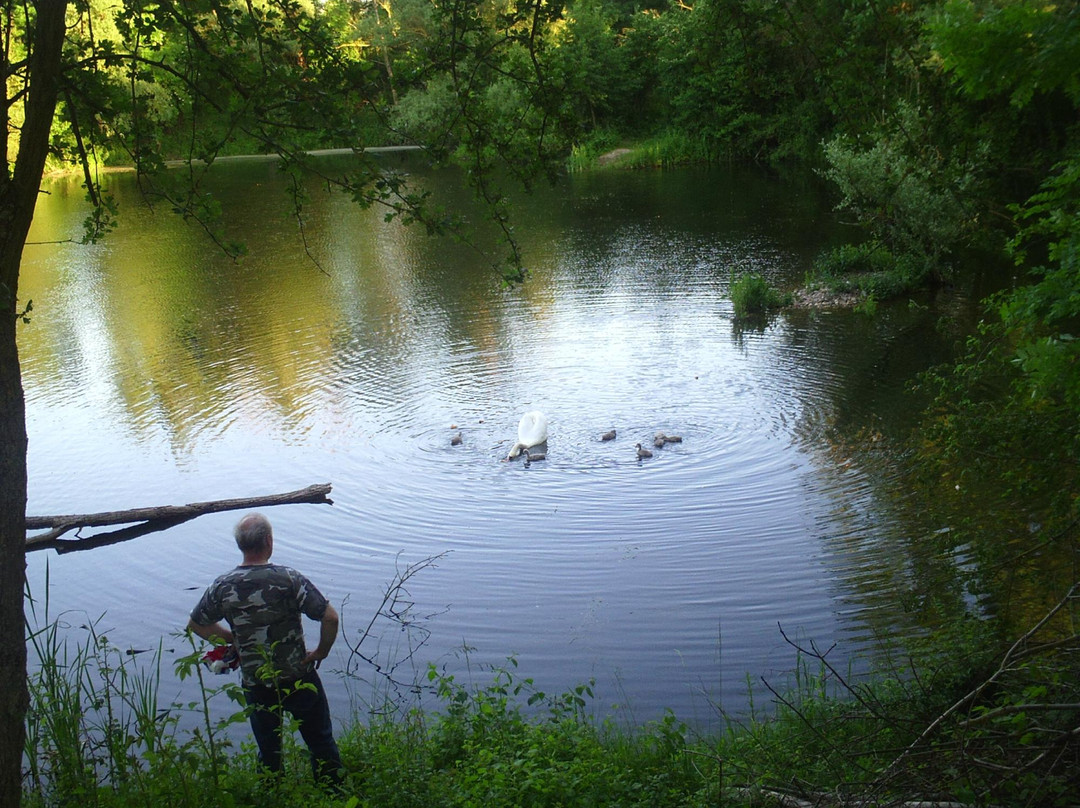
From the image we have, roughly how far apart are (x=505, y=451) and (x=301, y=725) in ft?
24.1

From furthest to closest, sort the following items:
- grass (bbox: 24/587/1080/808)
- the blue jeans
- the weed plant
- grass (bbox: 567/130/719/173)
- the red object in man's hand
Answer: grass (bbox: 567/130/719/173)
the weed plant
the blue jeans
the red object in man's hand
grass (bbox: 24/587/1080/808)

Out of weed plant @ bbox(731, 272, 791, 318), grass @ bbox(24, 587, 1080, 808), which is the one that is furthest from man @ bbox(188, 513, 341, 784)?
weed plant @ bbox(731, 272, 791, 318)

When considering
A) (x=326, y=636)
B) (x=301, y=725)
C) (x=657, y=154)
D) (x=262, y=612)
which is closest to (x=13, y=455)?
(x=262, y=612)

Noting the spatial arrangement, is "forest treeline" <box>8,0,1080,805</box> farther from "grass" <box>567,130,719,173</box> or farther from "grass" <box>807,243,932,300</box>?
"grass" <box>567,130,719,173</box>

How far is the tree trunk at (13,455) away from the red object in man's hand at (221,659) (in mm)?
890

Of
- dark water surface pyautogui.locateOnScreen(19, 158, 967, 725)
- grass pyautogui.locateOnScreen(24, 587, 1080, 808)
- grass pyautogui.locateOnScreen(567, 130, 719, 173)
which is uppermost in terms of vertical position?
grass pyautogui.locateOnScreen(567, 130, 719, 173)

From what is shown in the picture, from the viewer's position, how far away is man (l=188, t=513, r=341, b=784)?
4645 millimetres

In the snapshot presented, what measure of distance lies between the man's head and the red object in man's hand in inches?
18.6

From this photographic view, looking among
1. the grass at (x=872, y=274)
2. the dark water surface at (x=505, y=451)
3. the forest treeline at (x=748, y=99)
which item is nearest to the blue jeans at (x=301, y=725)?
the forest treeline at (x=748, y=99)

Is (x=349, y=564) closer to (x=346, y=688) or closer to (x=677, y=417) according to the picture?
(x=346, y=688)

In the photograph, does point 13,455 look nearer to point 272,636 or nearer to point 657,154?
point 272,636

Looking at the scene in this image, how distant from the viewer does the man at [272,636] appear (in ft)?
15.2

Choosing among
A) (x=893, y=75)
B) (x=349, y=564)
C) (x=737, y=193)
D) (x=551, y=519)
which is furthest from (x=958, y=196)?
(x=737, y=193)

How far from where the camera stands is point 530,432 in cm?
1182
